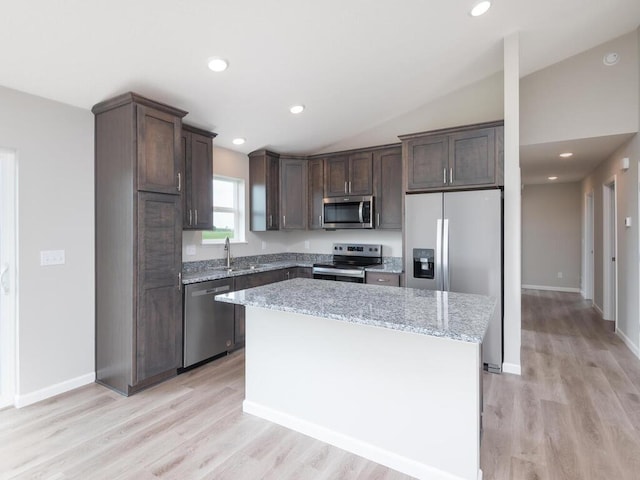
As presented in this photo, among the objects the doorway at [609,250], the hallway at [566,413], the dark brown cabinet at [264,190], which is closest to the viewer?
the hallway at [566,413]

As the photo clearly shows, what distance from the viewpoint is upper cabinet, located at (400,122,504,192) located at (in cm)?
340

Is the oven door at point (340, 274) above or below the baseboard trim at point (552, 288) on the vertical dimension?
above

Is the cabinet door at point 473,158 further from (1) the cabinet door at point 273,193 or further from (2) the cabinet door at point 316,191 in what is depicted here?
(1) the cabinet door at point 273,193

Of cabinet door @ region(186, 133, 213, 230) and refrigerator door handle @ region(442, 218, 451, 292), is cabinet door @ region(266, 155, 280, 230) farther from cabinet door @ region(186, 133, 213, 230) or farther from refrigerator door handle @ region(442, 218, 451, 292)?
refrigerator door handle @ region(442, 218, 451, 292)

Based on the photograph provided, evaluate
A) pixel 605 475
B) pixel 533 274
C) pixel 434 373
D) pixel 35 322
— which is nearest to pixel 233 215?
pixel 35 322

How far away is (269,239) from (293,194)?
30.1 inches

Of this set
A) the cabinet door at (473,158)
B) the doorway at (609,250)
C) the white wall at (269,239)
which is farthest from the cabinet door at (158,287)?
the doorway at (609,250)

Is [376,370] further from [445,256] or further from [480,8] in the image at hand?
[480,8]

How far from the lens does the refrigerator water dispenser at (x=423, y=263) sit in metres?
3.59

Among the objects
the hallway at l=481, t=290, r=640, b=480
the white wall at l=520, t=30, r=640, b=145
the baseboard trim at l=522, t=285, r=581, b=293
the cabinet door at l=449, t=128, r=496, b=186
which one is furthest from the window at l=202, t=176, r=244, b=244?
the baseboard trim at l=522, t=285, r=581, b=293

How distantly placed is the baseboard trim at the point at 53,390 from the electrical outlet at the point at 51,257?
0.98m

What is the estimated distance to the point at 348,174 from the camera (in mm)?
4520

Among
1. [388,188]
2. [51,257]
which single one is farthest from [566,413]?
[51,257]

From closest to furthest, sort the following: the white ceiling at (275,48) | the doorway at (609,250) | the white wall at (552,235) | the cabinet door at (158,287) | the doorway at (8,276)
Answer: the white ceiling at (275,48)
the doorway at (8,276)
the cabinet door at (158,287)
the doorway at (609,250)
the white wall at (552,235)
